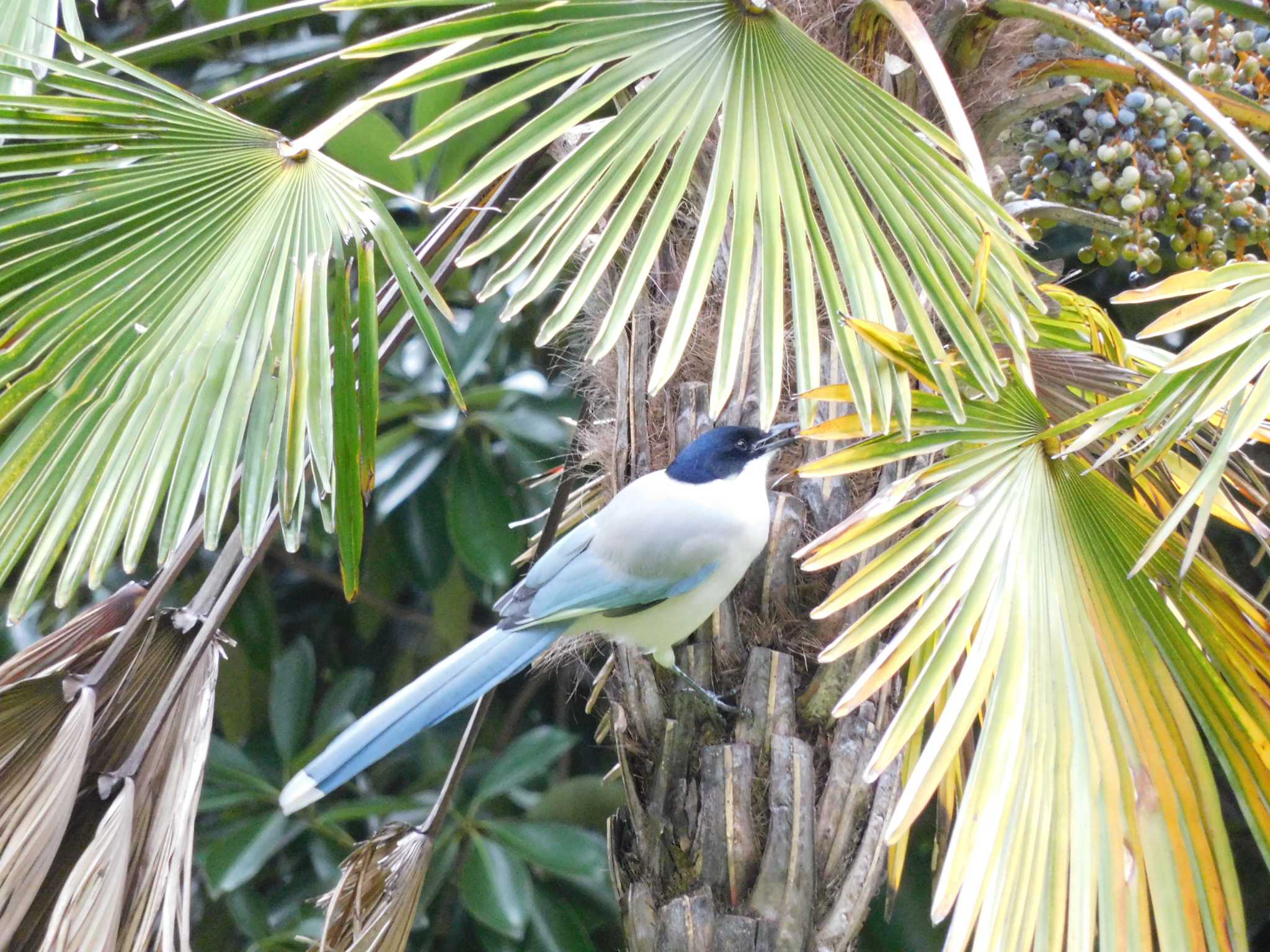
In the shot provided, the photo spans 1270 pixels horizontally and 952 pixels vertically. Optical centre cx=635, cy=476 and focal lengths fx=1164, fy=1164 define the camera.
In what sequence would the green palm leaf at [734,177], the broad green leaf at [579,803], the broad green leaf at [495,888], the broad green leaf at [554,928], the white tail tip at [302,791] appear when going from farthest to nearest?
the broad green leaf at [579,803] < the broad green leaf at [554,928] < the broad green leaf at [495,888] < the white tail tip at [302,791] < the green palm leaf at [734,177]

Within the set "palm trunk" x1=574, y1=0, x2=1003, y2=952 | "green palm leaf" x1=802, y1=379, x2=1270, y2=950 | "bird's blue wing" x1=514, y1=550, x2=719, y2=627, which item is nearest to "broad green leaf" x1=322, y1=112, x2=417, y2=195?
"palm trunk" x1=574, y1=0, x2=1003, y2=952

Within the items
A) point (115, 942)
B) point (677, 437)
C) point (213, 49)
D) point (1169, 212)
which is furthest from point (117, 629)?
point (213, 49)

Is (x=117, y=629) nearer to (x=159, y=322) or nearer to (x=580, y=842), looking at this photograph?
(x=159, y=322)

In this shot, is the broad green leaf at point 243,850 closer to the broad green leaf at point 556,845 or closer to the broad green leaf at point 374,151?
the broad green leaf at point 556,845

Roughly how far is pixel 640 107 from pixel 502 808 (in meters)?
1.92

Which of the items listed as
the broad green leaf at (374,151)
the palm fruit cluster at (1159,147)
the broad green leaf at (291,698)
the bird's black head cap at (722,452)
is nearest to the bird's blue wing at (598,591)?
the bird's black head cap at (722,452)

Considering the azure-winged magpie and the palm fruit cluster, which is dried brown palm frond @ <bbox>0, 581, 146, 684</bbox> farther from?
the palm fruit cluster

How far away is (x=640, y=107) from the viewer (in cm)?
129

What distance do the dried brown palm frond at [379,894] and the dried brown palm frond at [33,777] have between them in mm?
374

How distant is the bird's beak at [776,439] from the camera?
164cm

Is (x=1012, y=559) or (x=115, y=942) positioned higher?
(x=1012, y=559)

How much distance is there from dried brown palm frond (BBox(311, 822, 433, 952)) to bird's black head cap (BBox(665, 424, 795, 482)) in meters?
0.64

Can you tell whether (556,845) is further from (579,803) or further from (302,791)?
(302,791)

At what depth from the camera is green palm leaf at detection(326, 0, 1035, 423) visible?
A: 117cm
